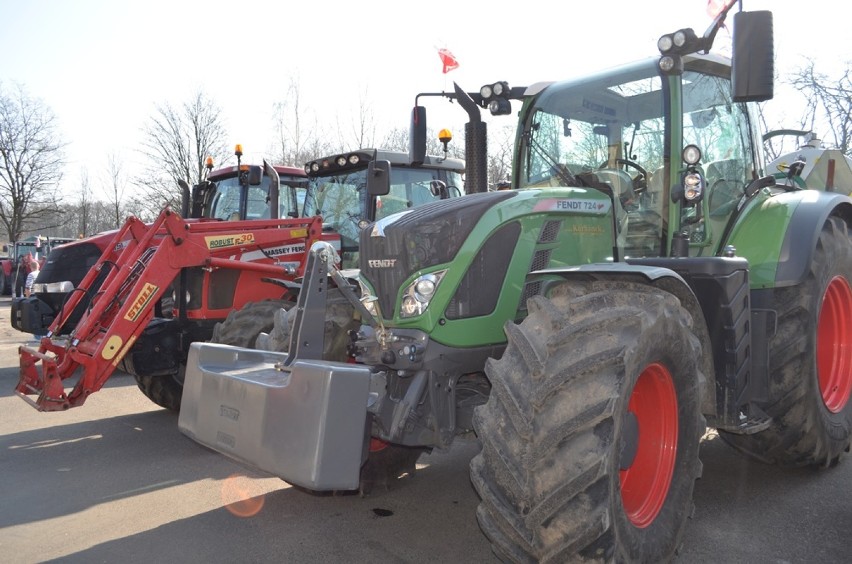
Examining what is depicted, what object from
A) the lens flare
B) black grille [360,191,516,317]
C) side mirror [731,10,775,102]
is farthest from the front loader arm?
side mirror [731,10,775,102]

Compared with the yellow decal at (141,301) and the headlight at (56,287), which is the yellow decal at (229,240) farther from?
the headlight at (56,287)

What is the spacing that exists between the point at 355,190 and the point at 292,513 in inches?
170

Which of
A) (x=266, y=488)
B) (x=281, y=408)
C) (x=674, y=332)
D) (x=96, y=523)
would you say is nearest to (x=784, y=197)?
(x=674, y=332)

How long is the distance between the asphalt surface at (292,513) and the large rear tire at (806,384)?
268 mm

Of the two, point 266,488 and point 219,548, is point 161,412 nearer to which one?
point 266,488

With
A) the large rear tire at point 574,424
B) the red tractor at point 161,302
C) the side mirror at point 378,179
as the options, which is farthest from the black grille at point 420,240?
the red tractor at point 161,302

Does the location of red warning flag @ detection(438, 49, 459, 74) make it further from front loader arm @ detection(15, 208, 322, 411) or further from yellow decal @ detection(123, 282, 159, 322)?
yellow decal @ detection(123, 282, 159, 322)

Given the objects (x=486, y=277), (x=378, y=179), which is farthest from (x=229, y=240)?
(x=486, y=277)

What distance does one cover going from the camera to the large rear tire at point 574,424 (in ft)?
8.27

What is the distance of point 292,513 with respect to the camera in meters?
4.14

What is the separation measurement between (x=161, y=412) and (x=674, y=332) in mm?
5763

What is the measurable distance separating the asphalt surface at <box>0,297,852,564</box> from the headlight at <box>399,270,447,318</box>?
1.30 m

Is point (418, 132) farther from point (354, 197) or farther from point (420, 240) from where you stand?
point (354, 197)

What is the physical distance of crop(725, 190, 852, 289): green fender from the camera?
13.4 feet
